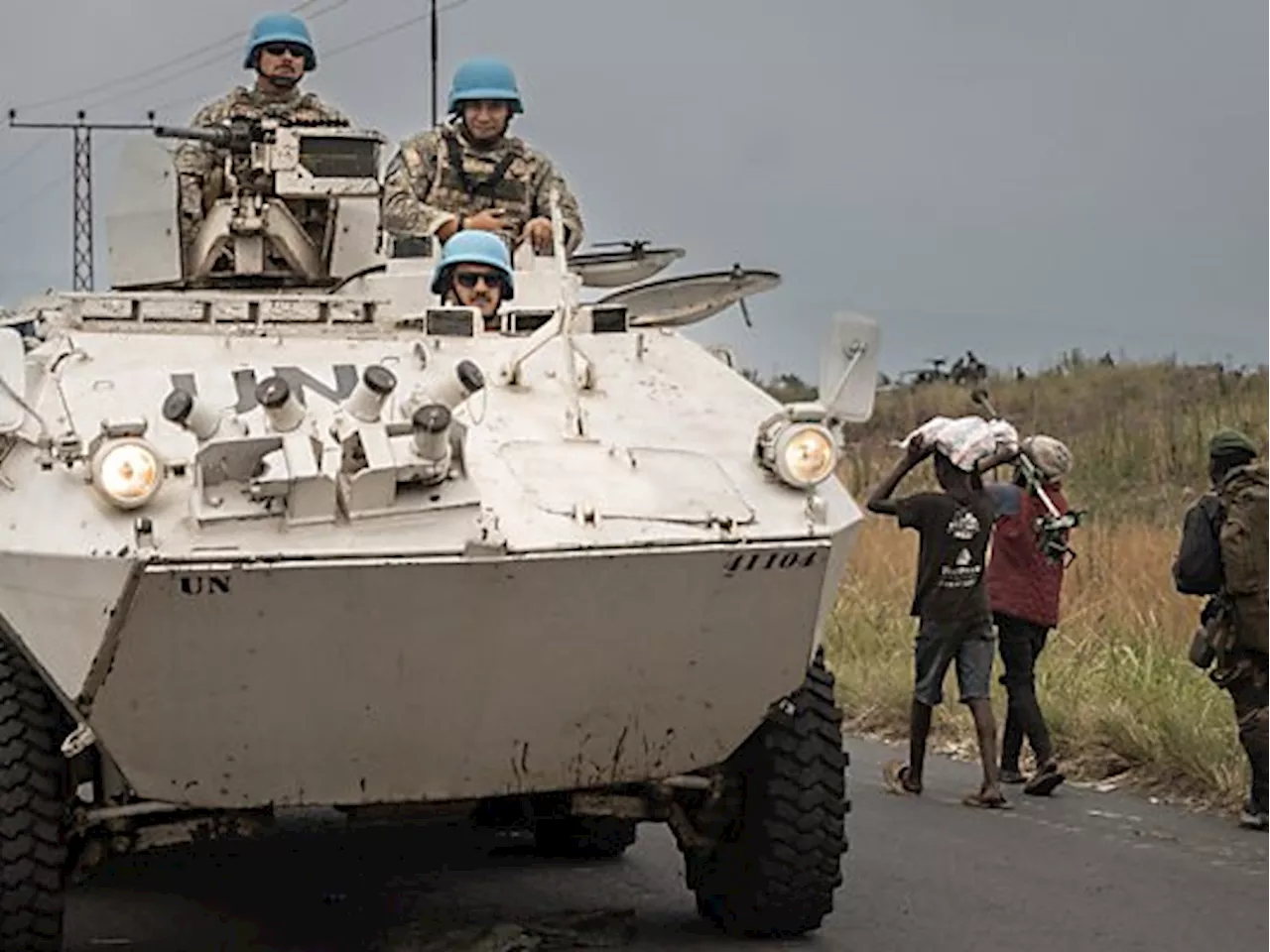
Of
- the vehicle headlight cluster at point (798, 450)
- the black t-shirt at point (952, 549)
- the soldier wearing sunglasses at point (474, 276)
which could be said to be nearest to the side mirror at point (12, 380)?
the soldier wearing sunglasses at point (474, 276)

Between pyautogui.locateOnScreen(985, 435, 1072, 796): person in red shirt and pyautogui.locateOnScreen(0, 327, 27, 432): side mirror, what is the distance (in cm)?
530

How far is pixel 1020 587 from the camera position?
12.3 m

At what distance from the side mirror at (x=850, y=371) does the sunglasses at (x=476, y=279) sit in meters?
1.33

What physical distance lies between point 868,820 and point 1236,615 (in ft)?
5.28

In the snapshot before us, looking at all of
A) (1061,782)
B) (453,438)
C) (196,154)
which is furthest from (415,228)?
(1061,782)

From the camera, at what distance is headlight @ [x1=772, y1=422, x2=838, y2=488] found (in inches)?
309

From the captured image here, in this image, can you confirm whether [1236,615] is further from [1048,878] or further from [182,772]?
[182,772]

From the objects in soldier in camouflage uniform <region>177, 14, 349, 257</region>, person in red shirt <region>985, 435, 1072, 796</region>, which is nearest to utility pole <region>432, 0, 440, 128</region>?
soldier in camouflage uniform <region>177, 14, 349, 257</region>

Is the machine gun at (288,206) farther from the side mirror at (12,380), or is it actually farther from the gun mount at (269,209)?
the side mirror at (12,380)

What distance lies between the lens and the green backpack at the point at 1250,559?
10.6 metres

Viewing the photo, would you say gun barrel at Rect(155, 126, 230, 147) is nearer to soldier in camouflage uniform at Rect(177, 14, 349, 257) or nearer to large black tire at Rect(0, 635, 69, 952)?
soldier in camouflage uniform at Rect(177, 14, 349, 257)

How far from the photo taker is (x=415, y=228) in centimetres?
1021

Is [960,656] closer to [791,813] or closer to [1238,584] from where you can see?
[1238,584]

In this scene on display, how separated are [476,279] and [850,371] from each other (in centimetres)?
147
